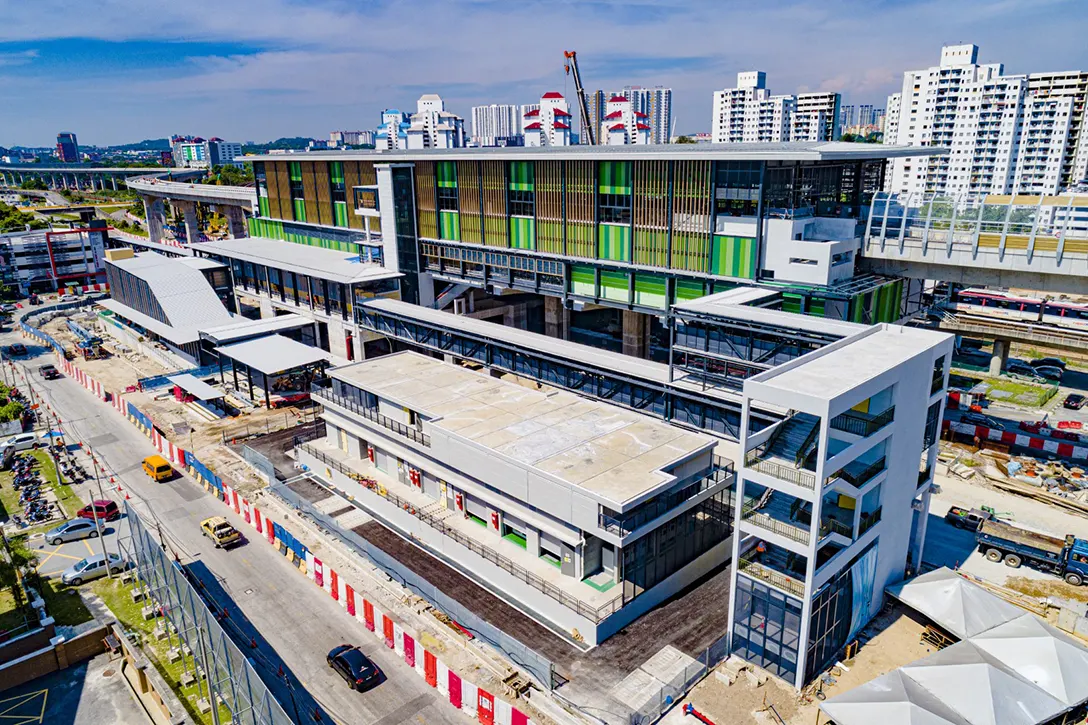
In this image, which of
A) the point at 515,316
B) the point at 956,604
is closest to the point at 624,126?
A: the point at 515,316

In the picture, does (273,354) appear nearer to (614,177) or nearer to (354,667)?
(614,177)

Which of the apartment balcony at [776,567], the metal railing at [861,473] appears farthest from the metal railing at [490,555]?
the metal railing at [861,473]

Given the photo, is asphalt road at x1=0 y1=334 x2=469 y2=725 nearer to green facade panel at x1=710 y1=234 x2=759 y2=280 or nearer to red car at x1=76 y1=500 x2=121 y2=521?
red car at x1=76 y1=500 x2=121 y2=521

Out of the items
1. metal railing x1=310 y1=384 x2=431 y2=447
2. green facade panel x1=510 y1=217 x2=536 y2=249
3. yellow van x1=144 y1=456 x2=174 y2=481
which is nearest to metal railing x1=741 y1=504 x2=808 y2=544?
metal railing x1=310 y1=384 x2=431 y2=447

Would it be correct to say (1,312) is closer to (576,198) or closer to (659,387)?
(576,198)

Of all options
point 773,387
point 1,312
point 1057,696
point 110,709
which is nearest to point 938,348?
point 773,387

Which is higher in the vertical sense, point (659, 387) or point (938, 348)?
point (938, 348)
